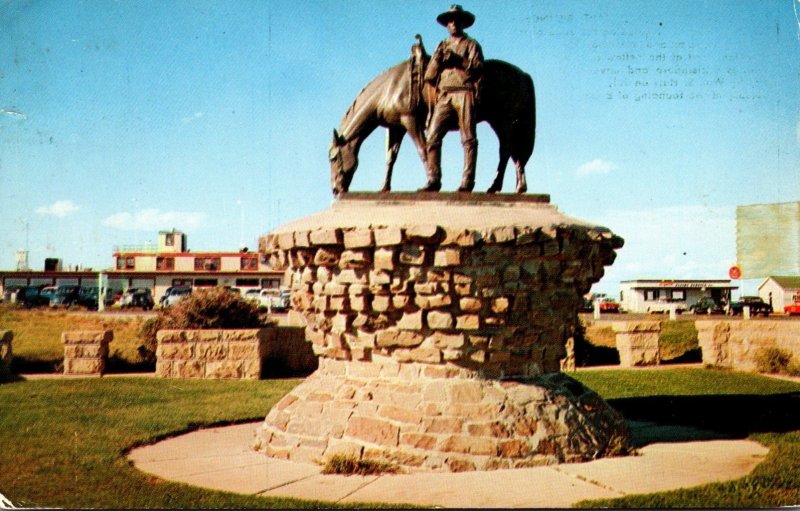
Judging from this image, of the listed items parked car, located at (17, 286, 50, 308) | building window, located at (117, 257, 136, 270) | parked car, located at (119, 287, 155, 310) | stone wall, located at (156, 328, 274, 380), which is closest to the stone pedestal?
stone wall, located at (156, 328, 274, 380)

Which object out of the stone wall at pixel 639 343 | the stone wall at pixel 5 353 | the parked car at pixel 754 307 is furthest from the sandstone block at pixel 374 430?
the parked car at pixel 754 307

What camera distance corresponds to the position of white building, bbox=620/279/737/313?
1984 inches

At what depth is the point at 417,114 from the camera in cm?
793

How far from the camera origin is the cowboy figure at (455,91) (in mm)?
7590

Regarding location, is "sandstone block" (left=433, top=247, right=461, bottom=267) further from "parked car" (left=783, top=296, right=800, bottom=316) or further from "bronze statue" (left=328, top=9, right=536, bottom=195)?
"parked car" (left=783, top=296, right=800, bottom=316)

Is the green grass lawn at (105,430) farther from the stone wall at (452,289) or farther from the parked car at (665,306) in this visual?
the parked car at (665,306)

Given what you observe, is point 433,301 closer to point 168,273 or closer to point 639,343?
point 639,343

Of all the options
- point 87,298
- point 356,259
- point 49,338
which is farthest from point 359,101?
point 87,298

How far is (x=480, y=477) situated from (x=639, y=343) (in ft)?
40.6

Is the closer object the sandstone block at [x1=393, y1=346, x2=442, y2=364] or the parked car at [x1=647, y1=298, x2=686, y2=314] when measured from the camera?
the sandstone block at [x1=393, y1=346, x2=442, y2=364]

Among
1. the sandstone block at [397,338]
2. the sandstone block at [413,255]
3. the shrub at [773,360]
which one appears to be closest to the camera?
the sandstone block at [413,255]

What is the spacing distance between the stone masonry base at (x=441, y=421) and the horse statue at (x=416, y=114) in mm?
2375

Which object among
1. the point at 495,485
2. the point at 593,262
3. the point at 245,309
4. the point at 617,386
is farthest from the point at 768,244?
the point at 245,309

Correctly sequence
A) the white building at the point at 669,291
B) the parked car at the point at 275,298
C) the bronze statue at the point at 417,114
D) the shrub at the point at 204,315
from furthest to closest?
1. the white building at the point at 669,291
2. the parked car at the point at 275,298
3. the shrub at the point at 204,315
4. the bronze statue at the point at 417,114
